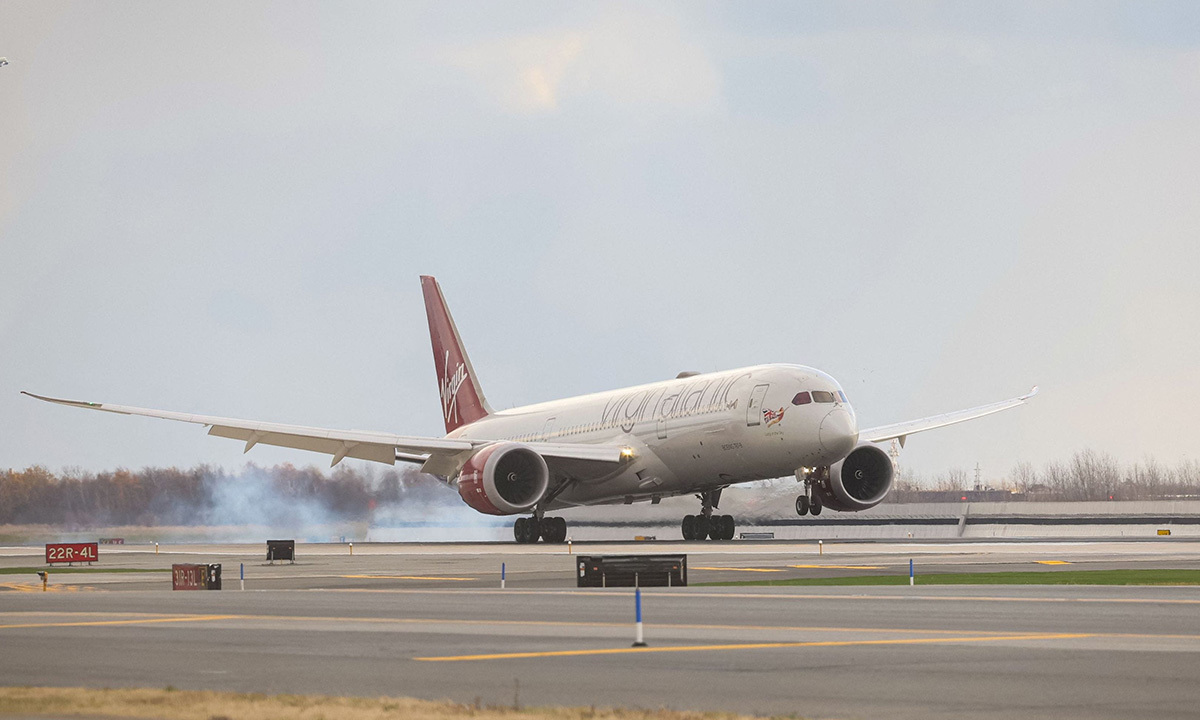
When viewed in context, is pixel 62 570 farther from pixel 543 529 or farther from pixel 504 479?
pixel 543 529

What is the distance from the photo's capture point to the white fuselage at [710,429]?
46906mm

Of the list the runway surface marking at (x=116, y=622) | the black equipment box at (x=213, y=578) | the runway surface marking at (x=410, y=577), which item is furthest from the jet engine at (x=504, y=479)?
the runway surface marking at (x=116, y=622)

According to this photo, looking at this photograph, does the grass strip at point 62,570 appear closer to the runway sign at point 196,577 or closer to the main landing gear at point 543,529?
the runway sign at point 196,577

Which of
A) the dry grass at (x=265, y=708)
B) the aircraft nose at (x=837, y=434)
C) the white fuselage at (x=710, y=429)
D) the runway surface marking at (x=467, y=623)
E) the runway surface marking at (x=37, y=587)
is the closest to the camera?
the dry grass at (x=265, y=708)

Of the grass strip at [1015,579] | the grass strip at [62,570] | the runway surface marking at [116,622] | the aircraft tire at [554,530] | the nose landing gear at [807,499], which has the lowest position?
the grass strip at [1015,579]

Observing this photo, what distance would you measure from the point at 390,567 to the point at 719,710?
2998 cm

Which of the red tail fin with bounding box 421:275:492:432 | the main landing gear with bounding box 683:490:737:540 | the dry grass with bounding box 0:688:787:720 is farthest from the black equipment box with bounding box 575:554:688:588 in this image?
the red tail fin with bounding box 421:275:492:432

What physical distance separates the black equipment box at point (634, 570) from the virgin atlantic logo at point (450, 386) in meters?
40.9

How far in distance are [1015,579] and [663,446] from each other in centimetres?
2236

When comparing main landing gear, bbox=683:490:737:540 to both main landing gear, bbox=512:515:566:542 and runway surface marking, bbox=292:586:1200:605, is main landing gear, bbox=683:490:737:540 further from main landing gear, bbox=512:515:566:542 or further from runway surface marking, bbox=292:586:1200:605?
runway surface marking, bbox=292:586:1200:605

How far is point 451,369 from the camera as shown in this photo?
71.7 metres

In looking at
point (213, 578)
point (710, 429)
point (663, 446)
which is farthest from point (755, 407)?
point (213, 578)

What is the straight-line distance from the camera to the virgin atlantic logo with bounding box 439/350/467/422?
7081 centimetres

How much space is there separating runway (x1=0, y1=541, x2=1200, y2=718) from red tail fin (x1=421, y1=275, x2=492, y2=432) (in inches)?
1526
